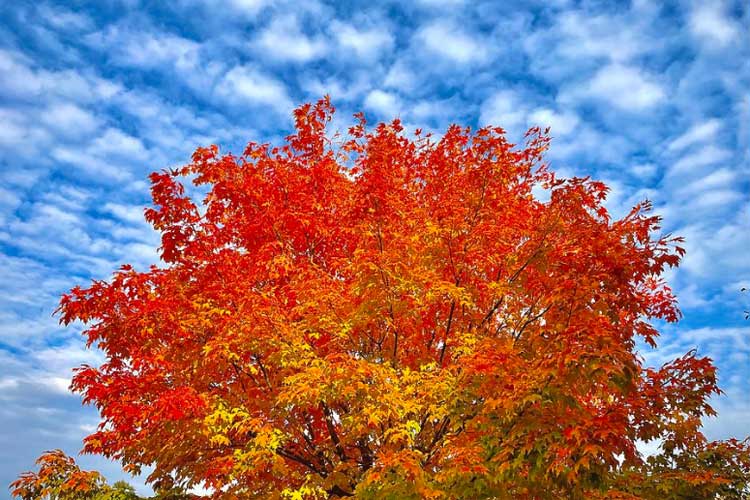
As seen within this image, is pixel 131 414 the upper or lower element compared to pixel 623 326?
lower

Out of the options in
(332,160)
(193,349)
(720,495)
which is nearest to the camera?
(193,349)

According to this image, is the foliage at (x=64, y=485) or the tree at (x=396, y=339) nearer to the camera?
the tree at (x=396, y=339)

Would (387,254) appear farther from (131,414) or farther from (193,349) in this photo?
(131,414)

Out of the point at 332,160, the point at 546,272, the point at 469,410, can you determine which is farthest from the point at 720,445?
the point at 332,160

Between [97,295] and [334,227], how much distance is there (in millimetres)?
4875

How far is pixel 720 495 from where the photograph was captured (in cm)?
1179

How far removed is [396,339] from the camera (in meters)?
10.8

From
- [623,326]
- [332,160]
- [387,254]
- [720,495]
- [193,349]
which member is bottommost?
[720,495]

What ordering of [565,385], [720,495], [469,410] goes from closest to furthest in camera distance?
[565,385] < [469,410] < [720,495]

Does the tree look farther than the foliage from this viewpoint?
No

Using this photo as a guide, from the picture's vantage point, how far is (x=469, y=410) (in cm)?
888

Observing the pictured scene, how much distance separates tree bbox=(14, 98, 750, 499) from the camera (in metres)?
8.02

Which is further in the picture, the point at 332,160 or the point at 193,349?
the point at 332,160

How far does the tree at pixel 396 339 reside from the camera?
8023 mm
